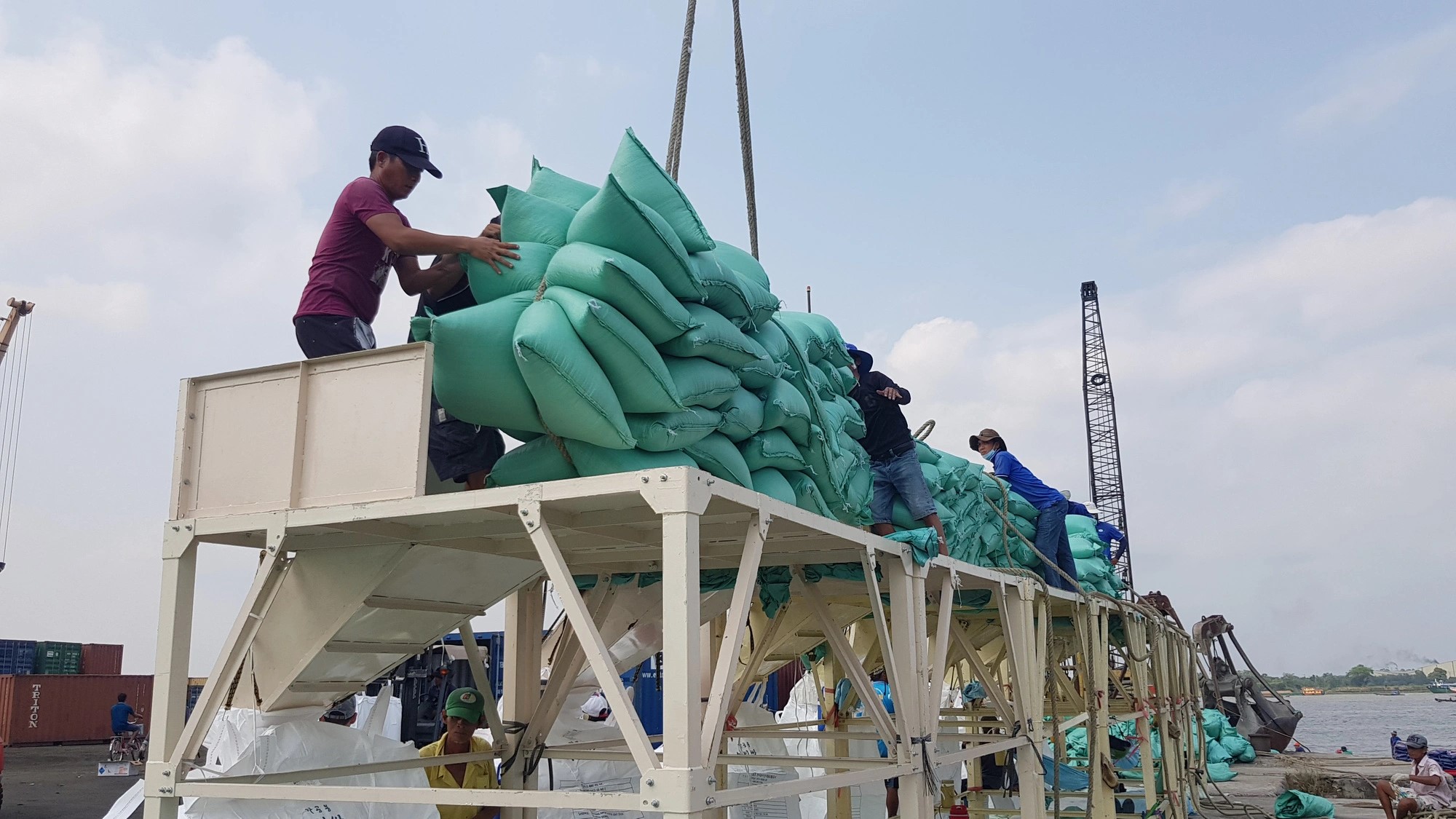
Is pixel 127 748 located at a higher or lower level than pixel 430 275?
lower

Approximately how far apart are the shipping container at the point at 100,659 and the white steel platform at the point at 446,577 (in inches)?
1377

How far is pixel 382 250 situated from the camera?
511 centimetres

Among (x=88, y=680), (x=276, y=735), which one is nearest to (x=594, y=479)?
(x=276, y=735)

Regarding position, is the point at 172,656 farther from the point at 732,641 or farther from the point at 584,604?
the point at 732,641

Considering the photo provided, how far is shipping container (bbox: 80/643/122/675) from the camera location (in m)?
35.3

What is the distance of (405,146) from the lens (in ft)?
16.7

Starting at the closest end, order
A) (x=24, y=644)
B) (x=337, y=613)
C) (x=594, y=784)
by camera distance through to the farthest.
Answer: (x=337, y=613)
(x=594, y=784)
(x=24, y=644)

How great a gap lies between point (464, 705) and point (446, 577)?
61.6 inches

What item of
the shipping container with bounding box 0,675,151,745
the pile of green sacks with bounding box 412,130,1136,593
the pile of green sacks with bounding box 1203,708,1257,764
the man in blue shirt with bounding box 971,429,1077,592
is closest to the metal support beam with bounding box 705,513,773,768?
the pile of green sacks with bounding box 412,130,1136,593

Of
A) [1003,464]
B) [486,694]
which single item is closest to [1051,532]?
[1003,464]

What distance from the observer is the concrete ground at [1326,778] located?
63.5ft

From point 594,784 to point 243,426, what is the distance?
6.01m

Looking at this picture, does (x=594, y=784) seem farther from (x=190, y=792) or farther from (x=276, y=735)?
(x=190, y=792)

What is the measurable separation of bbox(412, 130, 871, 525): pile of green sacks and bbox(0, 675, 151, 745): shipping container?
95.1 ft
